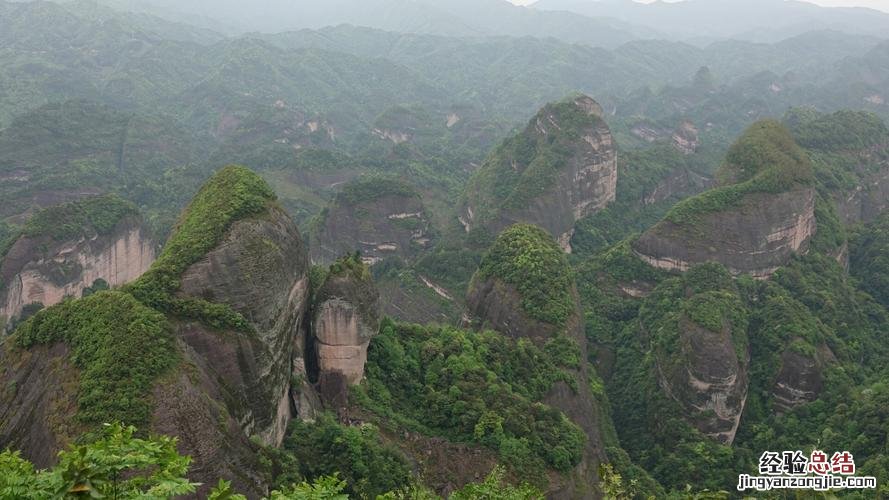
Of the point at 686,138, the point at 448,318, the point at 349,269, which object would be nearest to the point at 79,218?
the point at 448,318

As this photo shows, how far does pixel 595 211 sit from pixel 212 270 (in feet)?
181

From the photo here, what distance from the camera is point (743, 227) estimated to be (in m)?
52.6

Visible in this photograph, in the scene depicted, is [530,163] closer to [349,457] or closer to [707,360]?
[707,360]

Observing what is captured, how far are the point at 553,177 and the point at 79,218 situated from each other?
4376cm

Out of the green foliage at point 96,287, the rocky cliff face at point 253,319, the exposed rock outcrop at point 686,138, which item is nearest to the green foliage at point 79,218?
the green foliage at point 96,287

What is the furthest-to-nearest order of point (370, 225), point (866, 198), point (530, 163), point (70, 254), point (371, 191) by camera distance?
point (530, 163) < point (371, 191) < point (370, 225) < point (866, 198) < point (70, 254)

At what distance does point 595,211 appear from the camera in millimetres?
73625

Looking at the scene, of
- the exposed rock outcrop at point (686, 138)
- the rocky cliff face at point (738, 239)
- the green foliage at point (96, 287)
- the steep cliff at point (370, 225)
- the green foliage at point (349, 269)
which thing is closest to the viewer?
the green foliage at point (349, 269)

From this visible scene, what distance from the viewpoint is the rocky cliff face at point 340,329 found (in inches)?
1158

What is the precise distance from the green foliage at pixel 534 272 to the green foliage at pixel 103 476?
30.6 meters

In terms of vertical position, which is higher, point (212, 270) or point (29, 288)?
point (212, 270)

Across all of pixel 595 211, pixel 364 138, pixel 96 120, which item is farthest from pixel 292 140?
pixel 595 211

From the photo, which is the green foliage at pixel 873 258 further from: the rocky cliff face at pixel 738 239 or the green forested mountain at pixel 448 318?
the rocky cliff face at pixel 738 239

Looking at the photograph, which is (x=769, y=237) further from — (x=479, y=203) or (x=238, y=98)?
(x=238, y=98)
